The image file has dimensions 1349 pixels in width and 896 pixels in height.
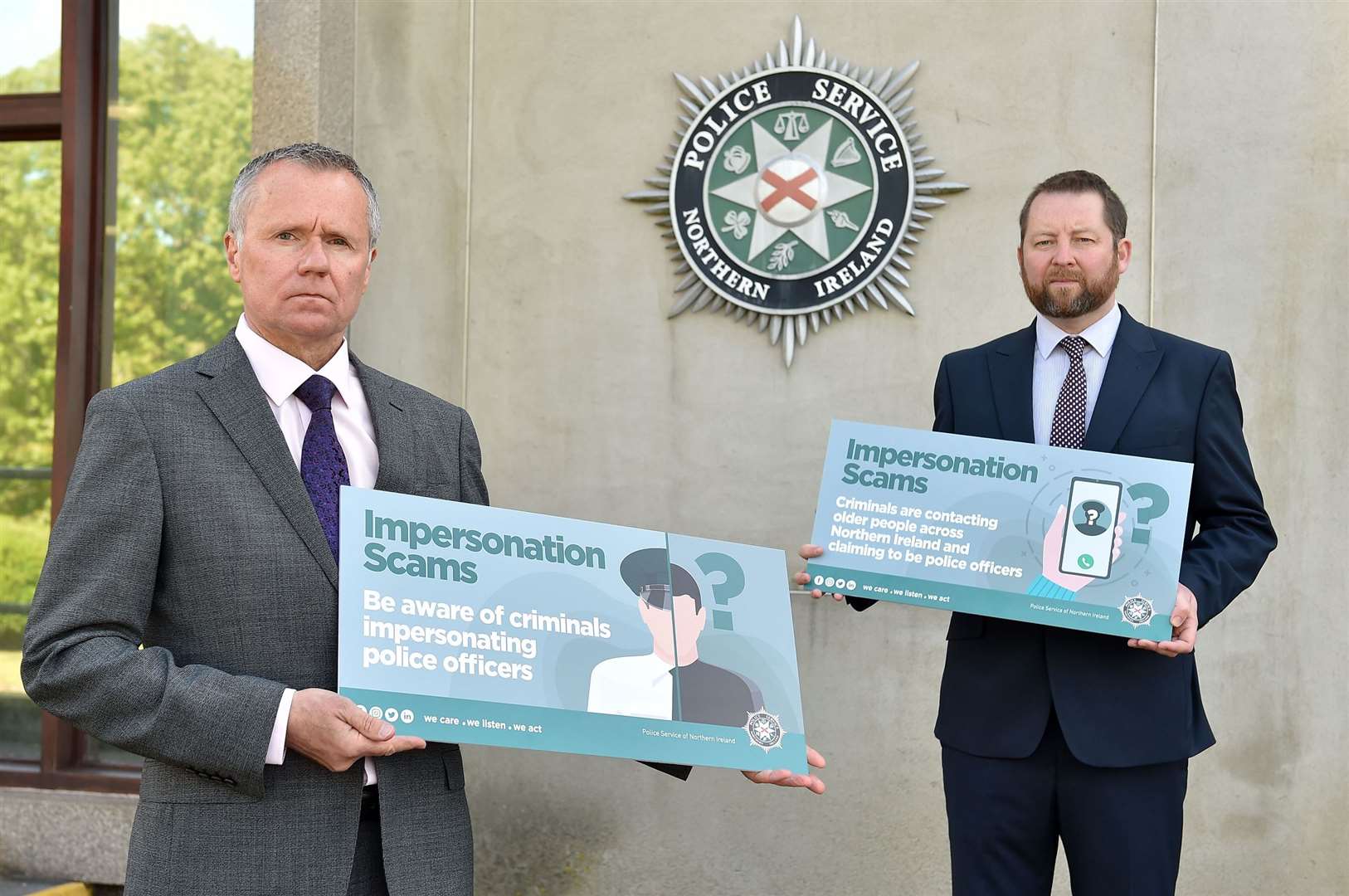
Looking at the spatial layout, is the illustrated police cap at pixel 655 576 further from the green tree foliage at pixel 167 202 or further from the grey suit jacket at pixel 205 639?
the green tree foliage at pixel 167 202

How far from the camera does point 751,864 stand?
393 centimetres

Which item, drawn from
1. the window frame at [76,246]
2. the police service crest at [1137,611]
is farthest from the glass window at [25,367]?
the police service crest at [1137,611]

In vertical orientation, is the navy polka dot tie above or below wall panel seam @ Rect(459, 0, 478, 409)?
below

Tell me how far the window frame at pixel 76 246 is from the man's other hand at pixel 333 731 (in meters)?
2.88

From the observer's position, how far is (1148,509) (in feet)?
7.71

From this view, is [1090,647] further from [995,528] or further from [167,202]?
[167,202]

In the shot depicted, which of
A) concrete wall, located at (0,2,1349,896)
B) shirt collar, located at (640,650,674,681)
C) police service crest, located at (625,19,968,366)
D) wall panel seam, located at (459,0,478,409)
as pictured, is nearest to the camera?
shirt collar, located at (640,650,674,681)

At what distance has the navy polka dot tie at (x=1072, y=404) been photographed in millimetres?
2527

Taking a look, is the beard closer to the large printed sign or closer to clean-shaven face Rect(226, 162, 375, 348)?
the large printed sign

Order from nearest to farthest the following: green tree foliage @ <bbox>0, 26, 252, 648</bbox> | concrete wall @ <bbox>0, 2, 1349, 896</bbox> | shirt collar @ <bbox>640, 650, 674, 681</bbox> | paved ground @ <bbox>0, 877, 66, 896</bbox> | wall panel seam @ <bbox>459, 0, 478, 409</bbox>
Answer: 1. shirt collar @ <bbox>640, 650, 674, 681</bbox>
2. concrete wall @ <bbox>0, 2, 1349, 896</bbox>
3. paved ground @ <bbox>0, 877, 66, 896</bbox>
4. wall panel seam @ <bbox>459, 0, 478, 409</bbox>
5. green tree foliage @ <bbox>0, 26, 252, 648</bbox>

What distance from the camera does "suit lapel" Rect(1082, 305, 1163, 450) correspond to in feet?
8.13

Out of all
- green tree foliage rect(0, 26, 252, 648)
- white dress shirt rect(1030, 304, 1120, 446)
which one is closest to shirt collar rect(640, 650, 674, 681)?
white dress shirt rect(1030, 304, 1120, 446)

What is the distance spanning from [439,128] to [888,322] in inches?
66.0

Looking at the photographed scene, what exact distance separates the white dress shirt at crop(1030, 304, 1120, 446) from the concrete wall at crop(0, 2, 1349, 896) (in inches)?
48.7
